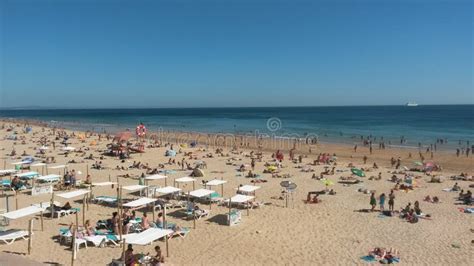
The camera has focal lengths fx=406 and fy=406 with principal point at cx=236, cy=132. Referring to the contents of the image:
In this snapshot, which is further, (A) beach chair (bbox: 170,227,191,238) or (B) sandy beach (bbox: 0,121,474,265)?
(A) beach chair (bbox: 170,227,191,238)

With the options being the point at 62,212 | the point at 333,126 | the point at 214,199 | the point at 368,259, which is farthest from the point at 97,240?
the point at 333,126

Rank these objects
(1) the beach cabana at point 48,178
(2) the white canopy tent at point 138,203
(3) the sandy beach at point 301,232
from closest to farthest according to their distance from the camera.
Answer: (3) the sandy beach at point 301,232, (2) the white canopy tent at point 138,203, (1) the beach cabana at point 48,178

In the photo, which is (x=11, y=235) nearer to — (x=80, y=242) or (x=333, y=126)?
(x=80, y=242)

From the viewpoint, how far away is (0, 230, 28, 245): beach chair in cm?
1137

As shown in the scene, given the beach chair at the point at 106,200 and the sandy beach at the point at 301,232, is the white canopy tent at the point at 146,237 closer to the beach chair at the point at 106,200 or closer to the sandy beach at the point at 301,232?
the sandy beach at the point at 301,232

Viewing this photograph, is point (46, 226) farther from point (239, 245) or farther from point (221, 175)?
point (221, 175)

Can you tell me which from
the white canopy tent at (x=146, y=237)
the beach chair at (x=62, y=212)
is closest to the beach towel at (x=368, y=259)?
Answer: the white canopy tent at (x=146, y=237)

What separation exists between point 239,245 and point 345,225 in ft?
13.9

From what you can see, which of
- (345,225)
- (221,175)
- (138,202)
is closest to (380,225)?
(345,225)

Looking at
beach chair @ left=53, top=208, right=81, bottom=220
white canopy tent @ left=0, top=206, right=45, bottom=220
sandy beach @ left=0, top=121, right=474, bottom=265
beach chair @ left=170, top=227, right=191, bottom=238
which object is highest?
white canopy tent @ left=0, top=206, right=45, bottom=220

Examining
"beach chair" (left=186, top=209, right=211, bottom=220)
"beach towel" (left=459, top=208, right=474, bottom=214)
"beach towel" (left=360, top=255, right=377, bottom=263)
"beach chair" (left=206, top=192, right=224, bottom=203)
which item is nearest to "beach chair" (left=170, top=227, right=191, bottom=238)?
"beach chair" (left=186, top=209, right=211, bottom=220)

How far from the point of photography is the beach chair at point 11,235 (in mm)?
11370

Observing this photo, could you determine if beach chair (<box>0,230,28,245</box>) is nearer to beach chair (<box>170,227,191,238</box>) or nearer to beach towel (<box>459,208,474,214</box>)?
beach chair (<box>170,227,191,238</box>)

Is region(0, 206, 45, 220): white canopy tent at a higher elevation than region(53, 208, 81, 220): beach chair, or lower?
higher
